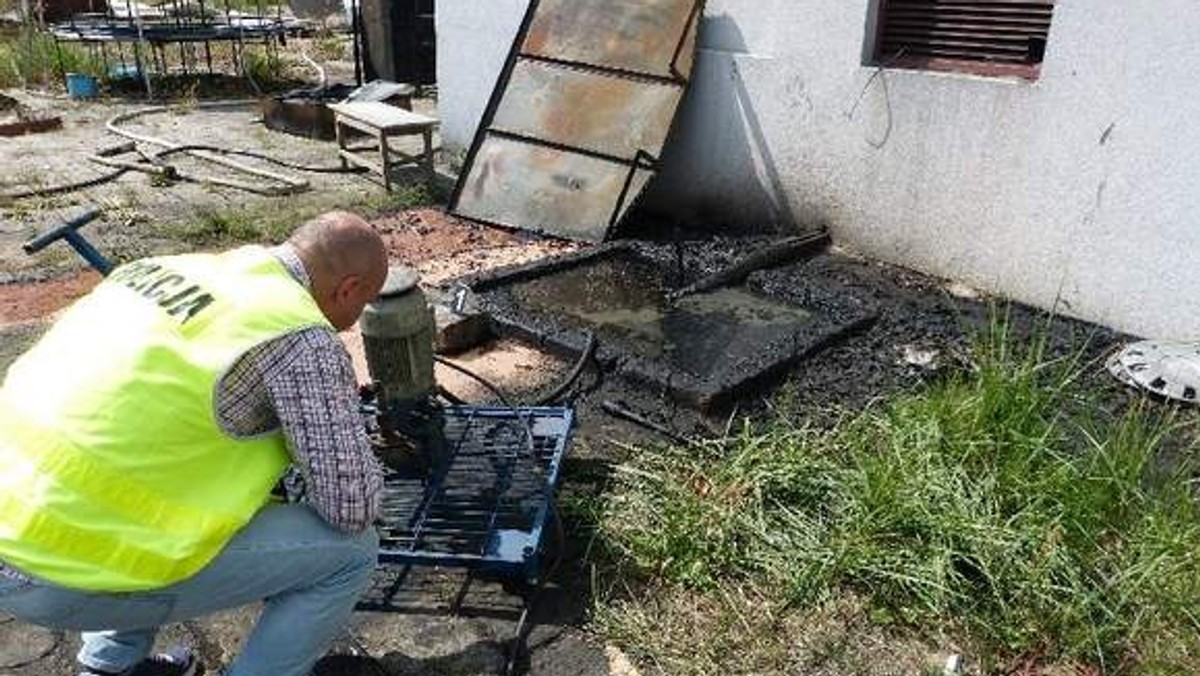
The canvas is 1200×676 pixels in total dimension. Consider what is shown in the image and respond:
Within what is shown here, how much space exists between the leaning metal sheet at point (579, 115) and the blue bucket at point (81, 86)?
7868 mm

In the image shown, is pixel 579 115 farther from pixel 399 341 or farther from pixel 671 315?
pixel 399 341

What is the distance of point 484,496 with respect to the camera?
11.5ft

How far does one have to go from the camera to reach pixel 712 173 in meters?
6.99

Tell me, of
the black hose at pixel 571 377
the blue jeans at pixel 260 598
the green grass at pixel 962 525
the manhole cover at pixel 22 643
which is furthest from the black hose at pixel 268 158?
the blue jeans at pixel 260 598

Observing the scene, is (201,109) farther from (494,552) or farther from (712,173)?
(494,552)

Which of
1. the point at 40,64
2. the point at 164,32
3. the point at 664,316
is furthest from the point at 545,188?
the point at 40,64

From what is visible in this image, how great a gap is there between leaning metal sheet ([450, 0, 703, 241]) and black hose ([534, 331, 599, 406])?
2093mm

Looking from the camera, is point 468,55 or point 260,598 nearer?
point 260,598

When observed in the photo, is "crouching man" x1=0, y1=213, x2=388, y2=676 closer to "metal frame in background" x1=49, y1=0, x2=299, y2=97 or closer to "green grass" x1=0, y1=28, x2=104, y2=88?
"metal frame in background" x1=49, y1=0, x2=299, y2=97

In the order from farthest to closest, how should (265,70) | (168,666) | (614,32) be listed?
(265,70) → (614,32) → (168,666)

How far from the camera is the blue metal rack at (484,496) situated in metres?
3.05

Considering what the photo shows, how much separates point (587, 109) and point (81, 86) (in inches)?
Result: 350

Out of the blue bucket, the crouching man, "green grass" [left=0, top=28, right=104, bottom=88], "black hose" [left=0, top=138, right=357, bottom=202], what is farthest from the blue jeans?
"green grass" [left=0, top=28, right=104, bottom=88]

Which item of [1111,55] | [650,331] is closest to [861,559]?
[650,331]
